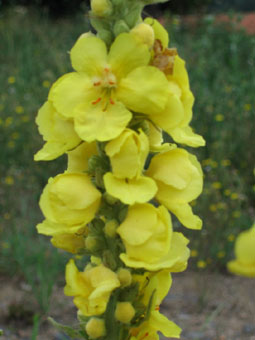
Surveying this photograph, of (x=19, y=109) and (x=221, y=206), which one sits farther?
(x=19, y=109)

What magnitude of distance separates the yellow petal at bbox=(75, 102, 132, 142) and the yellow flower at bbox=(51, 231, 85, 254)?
205 millimetres

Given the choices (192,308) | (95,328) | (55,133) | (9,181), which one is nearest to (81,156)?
(55,133)

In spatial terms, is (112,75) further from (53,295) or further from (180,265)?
(53,295)

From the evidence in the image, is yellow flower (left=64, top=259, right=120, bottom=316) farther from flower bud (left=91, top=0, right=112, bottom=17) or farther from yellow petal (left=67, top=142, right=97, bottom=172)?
flower bud (left=91, top=0, right=112, bottom=17)

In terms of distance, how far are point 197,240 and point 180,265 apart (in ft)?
8.64

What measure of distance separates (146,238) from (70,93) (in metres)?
0.26

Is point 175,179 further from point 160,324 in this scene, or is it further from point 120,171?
point 160,324

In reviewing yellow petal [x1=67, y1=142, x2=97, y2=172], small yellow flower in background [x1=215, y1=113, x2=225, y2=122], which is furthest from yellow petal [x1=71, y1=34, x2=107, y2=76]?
small yellow flower in background [x1=215, y1=113, x2=225, y2=122]

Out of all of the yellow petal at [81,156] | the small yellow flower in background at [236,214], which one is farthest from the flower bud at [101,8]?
the small yellow flower in background at [236,214]

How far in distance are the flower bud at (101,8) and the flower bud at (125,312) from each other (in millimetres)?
479

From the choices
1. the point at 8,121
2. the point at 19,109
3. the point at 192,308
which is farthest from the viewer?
the point at 19,109

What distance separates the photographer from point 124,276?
39.7 inches

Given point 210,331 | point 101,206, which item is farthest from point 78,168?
point 210,331

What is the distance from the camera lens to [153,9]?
1058cm
